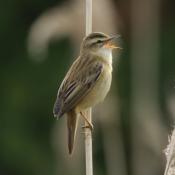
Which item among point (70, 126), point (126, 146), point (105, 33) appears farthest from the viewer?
point (126, 146)

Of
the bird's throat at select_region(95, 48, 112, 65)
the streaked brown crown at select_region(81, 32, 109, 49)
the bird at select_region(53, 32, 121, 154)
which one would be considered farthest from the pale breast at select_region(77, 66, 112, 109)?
the streaked brown crown at select_region(81, 32, 109, 49)

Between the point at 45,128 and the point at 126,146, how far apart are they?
1.22 meters

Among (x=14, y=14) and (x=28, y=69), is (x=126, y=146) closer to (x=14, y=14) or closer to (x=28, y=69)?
(x=28, y=69)

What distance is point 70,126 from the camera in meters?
7.75

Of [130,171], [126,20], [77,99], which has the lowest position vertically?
[130,171]

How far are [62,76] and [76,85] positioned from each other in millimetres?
3249

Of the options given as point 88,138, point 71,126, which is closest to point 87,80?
point 71,126

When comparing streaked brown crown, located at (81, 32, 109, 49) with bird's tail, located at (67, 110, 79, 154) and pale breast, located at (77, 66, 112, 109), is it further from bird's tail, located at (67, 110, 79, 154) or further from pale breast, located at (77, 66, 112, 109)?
bird's tail, located at (67, 110, 79, 154)

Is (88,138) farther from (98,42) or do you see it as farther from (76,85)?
(98,42)

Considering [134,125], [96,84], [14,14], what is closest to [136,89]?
[134,125]

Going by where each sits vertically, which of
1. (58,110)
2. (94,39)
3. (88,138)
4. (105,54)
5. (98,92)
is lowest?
(88,138)

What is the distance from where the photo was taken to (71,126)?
775 centimetres

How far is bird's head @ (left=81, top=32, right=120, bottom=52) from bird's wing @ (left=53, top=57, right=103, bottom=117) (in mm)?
116

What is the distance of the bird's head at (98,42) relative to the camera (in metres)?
7.91
